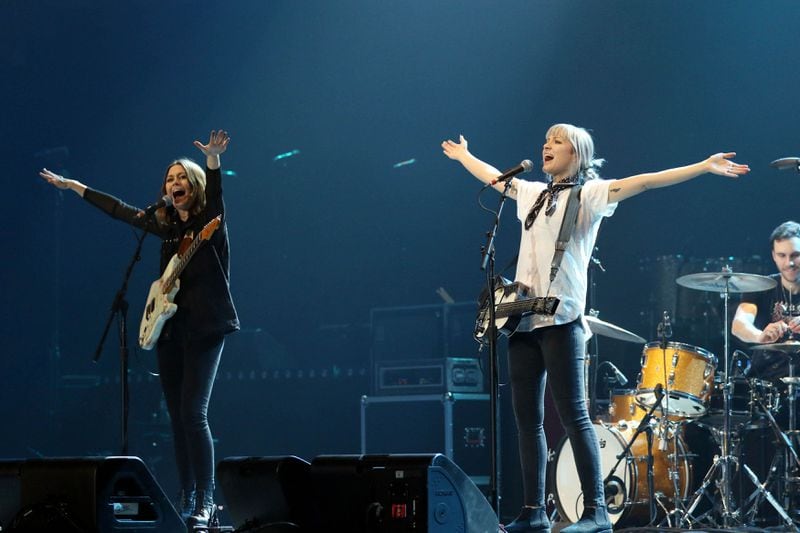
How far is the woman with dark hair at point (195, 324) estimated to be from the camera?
482 centimetres

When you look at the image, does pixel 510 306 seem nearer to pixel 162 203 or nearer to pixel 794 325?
pixel 162 203

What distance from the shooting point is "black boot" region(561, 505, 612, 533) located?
4160mm

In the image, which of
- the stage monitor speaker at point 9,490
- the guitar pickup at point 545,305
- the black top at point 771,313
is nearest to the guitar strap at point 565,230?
the guitar pickup at point 545,305

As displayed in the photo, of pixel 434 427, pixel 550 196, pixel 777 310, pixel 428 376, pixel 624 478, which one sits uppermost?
pixel 550 196

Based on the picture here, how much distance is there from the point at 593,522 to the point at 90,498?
1.93 metres

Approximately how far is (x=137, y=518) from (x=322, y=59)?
6.03 m

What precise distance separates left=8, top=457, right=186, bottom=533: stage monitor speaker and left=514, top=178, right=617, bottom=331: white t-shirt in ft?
5.30

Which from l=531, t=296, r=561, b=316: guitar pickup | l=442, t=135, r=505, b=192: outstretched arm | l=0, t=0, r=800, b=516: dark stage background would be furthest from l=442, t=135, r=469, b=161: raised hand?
l=0, t=0, r=800, b=516: dark stage background

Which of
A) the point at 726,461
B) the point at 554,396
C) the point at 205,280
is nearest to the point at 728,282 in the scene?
the point at 726,461

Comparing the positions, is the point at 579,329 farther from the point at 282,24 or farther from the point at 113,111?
the point at 113,111

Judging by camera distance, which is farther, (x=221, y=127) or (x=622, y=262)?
(x=221, y=127)

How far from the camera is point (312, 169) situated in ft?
32.3

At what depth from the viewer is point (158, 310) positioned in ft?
16.4

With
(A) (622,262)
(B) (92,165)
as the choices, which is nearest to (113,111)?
(B) (92,165)
